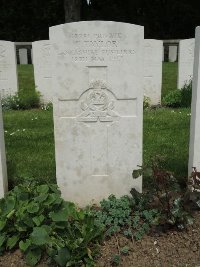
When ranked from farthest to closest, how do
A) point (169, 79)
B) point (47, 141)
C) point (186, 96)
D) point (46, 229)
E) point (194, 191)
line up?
point (169, 79) < point (186, 96) < point (47, 141) < point (194, 191) < point (46, 229)

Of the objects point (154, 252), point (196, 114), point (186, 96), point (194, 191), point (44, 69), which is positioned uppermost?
point (44, 69)

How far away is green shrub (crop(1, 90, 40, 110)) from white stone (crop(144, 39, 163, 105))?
109 inches

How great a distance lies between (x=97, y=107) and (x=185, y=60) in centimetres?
623

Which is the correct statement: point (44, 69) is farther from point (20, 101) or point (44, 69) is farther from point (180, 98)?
point (180, 98)

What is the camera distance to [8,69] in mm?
9219

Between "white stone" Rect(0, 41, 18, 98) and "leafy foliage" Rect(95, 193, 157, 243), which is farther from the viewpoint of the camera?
"white stone" Rect(0, 41, 18, 98)

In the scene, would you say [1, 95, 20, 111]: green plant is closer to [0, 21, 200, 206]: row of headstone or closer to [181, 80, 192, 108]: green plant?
[181, 80, 192, 108]: green plant

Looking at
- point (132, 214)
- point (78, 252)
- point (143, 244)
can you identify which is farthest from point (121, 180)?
point (78, 252)

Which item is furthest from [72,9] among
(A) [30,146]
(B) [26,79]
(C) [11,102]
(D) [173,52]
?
(A) [30,146]

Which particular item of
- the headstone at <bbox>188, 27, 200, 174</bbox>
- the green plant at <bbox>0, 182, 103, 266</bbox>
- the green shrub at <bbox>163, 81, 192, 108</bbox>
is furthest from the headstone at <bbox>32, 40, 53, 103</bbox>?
the green plant at <bbox>0, 182, 103, 266</bbox>

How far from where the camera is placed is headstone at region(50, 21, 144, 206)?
11.0 ft

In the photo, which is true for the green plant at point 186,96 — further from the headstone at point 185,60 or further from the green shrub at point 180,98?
the headstone at point 185,60

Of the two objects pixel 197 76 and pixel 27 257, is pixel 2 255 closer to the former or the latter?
pixel 27 257

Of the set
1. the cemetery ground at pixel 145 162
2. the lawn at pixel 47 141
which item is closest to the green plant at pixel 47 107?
the cemetery ground at pixel 145 162
